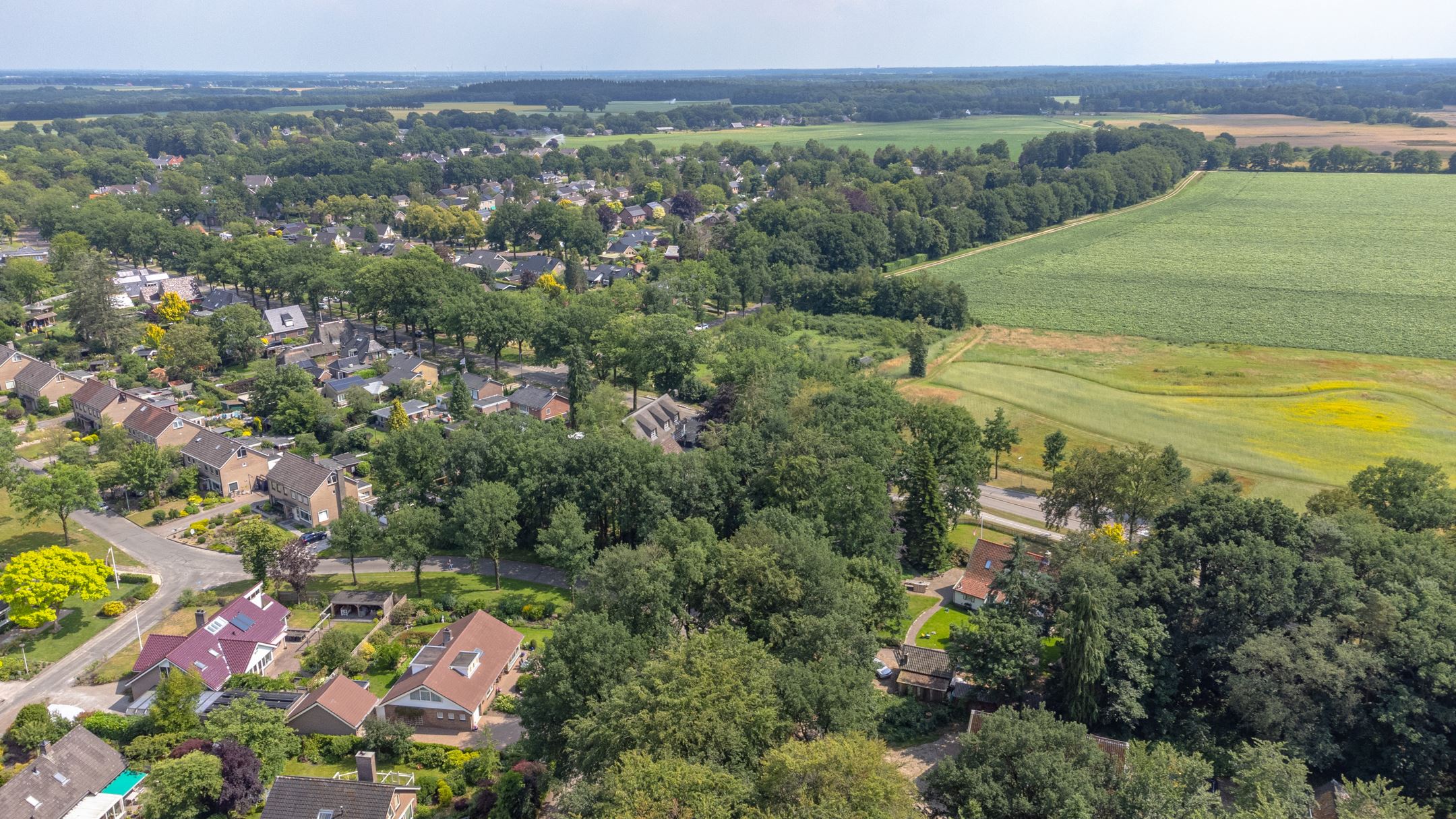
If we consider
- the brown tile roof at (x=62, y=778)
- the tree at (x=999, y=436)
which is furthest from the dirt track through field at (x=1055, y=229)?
the brown tile roof at (x=62, y=778)

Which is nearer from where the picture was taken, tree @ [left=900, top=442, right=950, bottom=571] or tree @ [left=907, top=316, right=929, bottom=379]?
tree @ [left=900, top=442, right=950, bottom=571]

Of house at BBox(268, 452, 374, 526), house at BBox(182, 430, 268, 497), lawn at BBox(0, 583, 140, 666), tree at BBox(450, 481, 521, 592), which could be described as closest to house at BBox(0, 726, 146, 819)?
lawn at BBox(0, 583, 140, 666)

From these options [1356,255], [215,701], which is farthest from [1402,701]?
[1356,255]

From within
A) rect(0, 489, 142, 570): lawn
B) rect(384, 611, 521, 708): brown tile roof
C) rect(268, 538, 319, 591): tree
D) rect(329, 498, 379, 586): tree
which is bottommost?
rect(0, 489, 142, 570): lawn

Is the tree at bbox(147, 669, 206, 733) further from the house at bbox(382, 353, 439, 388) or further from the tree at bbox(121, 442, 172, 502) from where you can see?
the house at bbox(382, 353, 439, 388)

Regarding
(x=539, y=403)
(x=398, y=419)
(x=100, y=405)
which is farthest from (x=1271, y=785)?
(x=100, y=405)

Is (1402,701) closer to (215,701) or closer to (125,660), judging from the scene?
(215,701)

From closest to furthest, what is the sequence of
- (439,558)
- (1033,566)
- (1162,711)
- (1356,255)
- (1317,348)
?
(1162,711) → (1033,566) → (439,558) → (1317,348) → (1356,255)
